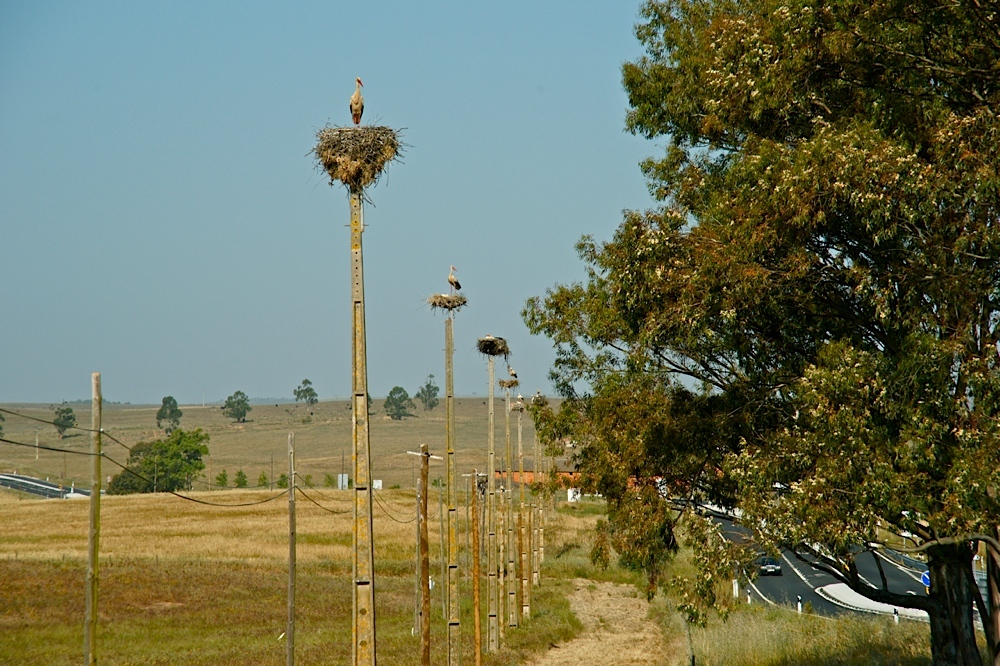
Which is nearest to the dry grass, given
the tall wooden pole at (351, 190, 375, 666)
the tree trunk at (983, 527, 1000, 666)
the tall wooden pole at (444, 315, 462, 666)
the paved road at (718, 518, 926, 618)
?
the tall wooden pole at (444, 315, 462, 666)

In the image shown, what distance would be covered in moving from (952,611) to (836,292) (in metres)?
6.37

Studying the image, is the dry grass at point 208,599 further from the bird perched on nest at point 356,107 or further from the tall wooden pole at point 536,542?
the bird perched on nest at point 356,107

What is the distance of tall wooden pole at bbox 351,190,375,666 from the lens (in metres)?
12.8

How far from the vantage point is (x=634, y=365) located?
20.8m

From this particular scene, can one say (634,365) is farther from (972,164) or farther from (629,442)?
(972,164)

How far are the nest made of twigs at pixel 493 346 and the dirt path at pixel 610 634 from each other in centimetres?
922

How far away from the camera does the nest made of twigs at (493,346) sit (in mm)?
26703

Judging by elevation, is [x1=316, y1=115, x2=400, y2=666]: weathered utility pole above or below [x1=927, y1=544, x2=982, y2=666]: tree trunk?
above

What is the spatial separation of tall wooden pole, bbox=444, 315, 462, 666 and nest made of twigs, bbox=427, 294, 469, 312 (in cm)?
63

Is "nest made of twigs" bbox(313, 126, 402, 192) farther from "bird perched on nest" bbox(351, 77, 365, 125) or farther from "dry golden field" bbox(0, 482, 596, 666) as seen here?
"dry golden field" bbox(0, 482, 596, 666)

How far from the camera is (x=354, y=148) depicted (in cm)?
1292

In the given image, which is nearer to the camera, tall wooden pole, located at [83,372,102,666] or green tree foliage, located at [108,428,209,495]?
tall wooden pole, located at [83,372,102,666]

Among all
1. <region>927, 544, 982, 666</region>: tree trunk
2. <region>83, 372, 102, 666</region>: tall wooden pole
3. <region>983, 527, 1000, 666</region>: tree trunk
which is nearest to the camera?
<region>83, 372, 102, 666</region>: tall wooden pole

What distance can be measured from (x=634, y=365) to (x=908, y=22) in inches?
323
